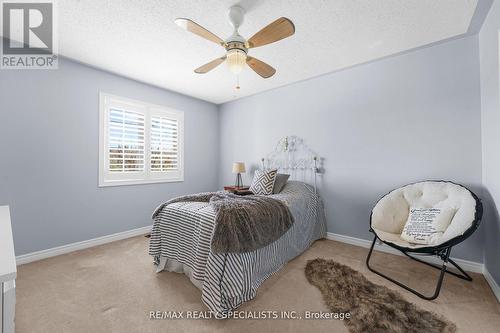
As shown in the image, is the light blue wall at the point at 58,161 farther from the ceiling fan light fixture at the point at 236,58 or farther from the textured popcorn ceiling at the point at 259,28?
the ceiling fan light fixture at the point at 236,58

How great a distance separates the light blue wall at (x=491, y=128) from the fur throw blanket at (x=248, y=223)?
1775 millimetres

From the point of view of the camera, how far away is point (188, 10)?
6.12ft

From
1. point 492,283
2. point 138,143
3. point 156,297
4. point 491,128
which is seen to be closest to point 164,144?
Result: point 138,143

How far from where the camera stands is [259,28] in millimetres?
2111

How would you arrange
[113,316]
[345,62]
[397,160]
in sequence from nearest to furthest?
[113,316] → [397,160] → [345,62]

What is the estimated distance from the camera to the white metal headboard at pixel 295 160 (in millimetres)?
3324

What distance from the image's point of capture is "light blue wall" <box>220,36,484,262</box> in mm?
2238

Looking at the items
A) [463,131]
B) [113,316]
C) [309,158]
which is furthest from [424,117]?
[113,316]

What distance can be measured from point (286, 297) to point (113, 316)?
1339 mm

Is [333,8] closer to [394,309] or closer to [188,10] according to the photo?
[188,10]

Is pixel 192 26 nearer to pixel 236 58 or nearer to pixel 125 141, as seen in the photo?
pixel 236 58

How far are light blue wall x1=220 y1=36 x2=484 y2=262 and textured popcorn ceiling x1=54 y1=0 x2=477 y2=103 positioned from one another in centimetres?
24

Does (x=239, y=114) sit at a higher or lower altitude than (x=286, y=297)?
higher

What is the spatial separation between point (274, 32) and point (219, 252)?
1.76m
